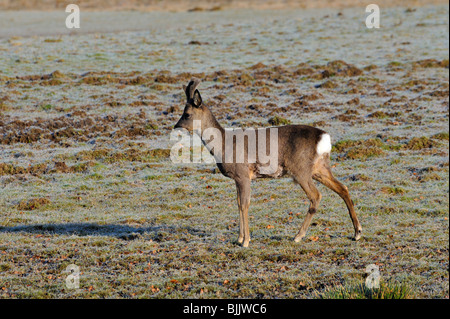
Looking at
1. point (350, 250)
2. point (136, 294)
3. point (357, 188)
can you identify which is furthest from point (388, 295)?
point (357, 188)

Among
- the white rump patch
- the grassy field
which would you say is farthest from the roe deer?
the grassy field

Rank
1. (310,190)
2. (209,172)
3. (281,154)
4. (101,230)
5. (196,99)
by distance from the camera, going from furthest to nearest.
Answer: (209,172) < (101,230) < (310,190) < (281,154) < (196,99)

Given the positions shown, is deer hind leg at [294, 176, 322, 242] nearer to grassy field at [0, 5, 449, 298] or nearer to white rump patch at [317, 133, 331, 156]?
white rump patch at [317, 133, 331, 156]

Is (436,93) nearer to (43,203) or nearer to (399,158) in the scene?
(399,158)

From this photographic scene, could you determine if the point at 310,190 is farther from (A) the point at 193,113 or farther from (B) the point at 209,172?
(B) the point at 209,172

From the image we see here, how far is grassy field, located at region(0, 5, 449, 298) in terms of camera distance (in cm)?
1075

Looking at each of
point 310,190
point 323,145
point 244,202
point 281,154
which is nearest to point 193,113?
point 281,154

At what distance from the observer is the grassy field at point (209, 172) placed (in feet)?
35.3

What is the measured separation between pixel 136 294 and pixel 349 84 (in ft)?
85.0

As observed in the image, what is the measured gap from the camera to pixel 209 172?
2002cm

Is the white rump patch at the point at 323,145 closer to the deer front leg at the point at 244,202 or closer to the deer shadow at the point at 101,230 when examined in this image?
the deer front leg at the point at 244,202

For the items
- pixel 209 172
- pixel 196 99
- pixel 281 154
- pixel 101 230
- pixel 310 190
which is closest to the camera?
pixel 196 99

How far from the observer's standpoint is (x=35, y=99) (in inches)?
1174

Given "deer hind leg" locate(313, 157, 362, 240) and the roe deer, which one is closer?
the roe deer
